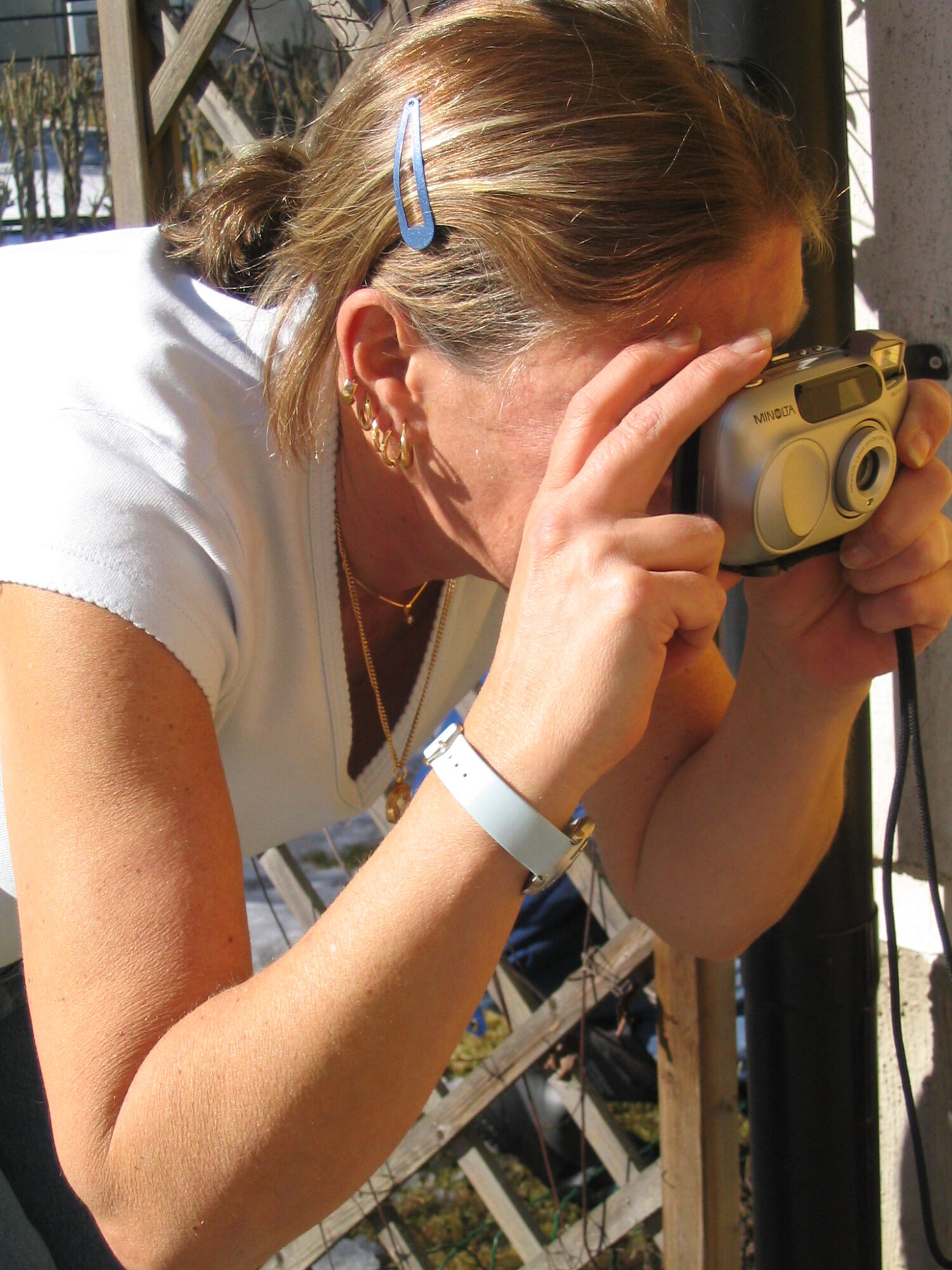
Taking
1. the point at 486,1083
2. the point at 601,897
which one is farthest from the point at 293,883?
the point at 601,897

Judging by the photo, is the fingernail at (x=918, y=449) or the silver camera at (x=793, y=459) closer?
the silver camera at (x=793, y=459)

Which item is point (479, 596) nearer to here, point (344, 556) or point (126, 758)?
point (344, 556)

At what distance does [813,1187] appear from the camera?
4.86 ft

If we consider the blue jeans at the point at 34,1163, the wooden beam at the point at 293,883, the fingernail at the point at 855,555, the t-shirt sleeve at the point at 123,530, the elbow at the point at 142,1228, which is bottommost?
the wooden beam at the point at 293,883

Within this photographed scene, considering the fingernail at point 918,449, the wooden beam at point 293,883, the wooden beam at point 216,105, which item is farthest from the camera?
the wooden beam at point 293,883

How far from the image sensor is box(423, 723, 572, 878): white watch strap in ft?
2.54

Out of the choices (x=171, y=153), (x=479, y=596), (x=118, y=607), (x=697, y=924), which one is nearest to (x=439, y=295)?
(x=118, y=607)

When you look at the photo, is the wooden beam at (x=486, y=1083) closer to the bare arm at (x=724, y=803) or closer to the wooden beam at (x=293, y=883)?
the wooden beam at (x=293, y=883)

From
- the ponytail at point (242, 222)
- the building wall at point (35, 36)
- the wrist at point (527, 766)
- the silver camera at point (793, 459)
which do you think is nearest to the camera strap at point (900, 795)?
the silver camera at point (793, 459)

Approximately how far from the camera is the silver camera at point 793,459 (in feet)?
2.86

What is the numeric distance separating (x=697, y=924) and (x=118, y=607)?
2.33 feet

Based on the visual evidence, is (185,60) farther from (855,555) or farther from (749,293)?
(855,555)

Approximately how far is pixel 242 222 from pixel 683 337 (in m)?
0.51

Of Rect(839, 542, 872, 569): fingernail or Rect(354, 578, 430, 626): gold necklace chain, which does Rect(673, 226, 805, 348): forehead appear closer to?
Rect(839, 542, 872, 569): fingernail
